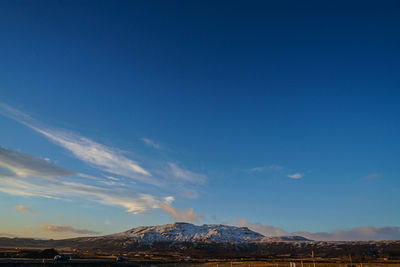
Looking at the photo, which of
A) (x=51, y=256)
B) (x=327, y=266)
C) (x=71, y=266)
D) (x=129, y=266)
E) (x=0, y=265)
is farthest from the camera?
(x=51, y=256)

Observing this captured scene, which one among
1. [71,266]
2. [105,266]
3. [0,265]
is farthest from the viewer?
[105,266]

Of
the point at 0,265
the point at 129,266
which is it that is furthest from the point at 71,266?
the point at 129,266

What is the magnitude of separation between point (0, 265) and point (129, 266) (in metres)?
28.6

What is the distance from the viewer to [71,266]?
55.3m

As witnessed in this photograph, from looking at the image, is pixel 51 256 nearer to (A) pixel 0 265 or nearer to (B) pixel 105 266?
(B) pixel 105 266

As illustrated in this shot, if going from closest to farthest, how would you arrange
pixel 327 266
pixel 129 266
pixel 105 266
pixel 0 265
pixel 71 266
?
pixel 0 265 < pixel 71 266 < pixel 105 266 < pixel 129 266 < pixel 327 266

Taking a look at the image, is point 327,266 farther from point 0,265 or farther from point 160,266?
point 0,265

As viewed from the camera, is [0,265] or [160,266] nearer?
[0,265]

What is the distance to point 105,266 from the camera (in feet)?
205

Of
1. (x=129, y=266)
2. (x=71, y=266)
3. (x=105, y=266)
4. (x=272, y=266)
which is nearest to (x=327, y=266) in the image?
(x=272, y=266)

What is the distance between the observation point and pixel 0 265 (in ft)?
161

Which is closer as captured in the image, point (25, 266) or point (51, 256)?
point (25, 266)

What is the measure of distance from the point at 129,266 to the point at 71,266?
17684mm

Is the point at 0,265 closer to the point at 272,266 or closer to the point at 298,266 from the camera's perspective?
the point at 272,266
